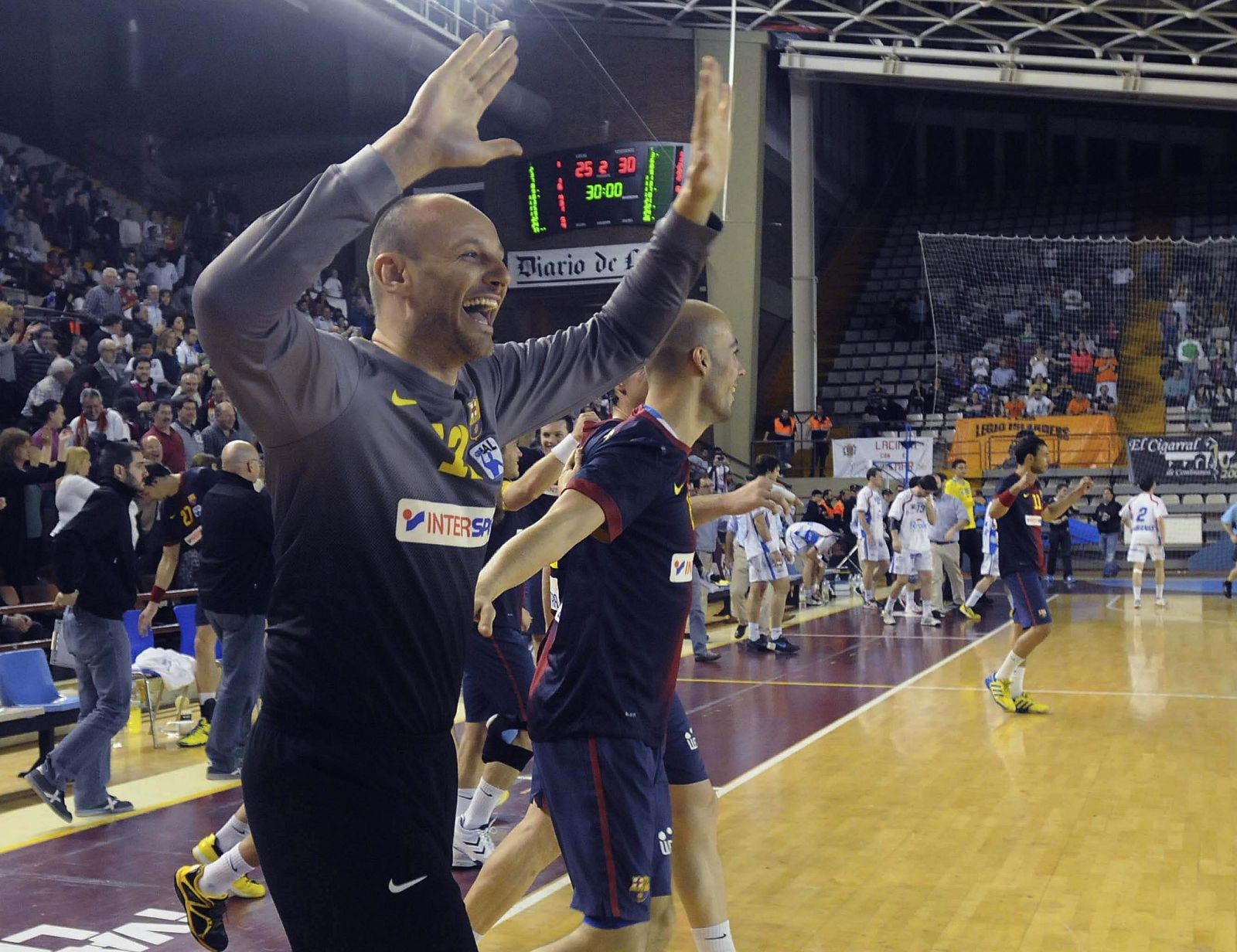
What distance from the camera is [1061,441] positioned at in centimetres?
2508

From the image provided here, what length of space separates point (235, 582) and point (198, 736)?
1995 mm

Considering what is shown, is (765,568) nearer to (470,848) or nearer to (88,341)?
(88,341)

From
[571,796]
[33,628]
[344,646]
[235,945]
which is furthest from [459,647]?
[33,628]

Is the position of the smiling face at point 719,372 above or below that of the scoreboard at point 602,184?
below

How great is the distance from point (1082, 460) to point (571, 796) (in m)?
23.8

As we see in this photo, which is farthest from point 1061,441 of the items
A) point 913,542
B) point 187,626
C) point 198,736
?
point 198,736

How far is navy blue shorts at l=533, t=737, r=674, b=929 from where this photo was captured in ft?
9.96

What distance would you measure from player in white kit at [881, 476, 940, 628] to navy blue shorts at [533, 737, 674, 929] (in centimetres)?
1388

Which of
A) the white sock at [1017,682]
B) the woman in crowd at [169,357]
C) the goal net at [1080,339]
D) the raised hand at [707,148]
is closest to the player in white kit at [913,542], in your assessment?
the white sock at [1017,682]

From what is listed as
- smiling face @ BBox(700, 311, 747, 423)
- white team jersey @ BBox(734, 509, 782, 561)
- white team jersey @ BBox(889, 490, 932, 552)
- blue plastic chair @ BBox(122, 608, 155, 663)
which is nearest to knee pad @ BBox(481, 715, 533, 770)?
smiling face @ BBox(700, 311, 747, 423)

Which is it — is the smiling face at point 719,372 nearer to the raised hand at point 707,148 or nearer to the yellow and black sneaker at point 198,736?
the raised hand at point 707,148

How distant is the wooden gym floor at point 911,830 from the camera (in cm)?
495

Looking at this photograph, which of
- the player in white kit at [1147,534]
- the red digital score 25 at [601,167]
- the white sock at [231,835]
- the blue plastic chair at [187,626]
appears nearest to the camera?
the white sock at [231,835]

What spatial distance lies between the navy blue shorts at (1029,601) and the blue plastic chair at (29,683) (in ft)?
22.7
